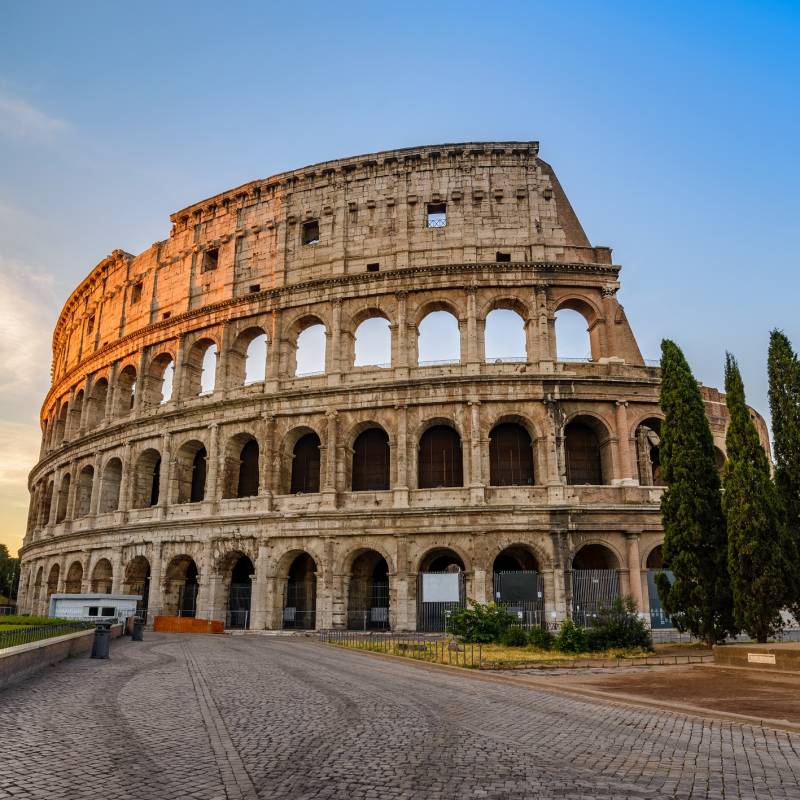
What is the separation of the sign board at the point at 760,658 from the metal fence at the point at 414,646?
5.49 m

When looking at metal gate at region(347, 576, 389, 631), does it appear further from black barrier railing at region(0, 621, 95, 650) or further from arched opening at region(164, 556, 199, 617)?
black barrier railing at region(0, 621, 95, 650)

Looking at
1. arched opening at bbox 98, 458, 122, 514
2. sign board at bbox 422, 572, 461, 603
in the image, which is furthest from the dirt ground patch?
arched opening at bbox 98, 458, 122, 514

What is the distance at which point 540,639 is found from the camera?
17125 millimetres

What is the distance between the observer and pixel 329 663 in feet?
49.8

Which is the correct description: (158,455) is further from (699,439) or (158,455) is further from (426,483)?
(699,439)

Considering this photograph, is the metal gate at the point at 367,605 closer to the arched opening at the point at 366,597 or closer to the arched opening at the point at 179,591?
the arched opening at the point at 366,597

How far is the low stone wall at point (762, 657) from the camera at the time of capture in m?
12.8

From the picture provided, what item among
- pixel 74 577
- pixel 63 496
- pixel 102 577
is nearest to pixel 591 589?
pixel 102 577

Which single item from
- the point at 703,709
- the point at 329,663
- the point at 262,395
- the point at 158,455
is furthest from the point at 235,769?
the point at 158,455

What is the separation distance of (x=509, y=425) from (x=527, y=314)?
454cm

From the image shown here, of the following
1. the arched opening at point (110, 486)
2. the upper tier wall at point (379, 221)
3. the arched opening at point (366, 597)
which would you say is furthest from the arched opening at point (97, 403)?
the arched opening at point (366, 597)

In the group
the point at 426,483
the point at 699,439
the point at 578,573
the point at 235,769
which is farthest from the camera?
the point at 426,483

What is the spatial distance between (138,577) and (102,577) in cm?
243

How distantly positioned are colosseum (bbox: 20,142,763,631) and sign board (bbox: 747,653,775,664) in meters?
8.63
